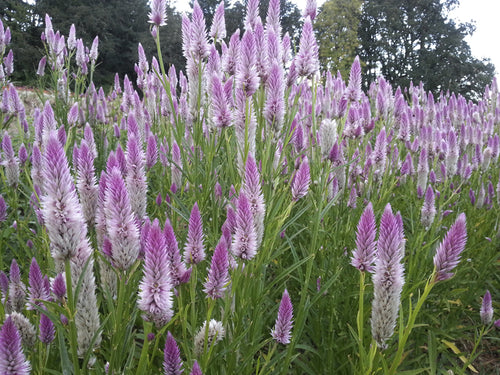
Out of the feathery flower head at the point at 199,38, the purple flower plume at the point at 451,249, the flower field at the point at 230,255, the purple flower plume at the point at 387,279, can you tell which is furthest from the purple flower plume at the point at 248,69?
the purple flower plume at the point at 451,249

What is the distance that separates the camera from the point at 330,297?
2.27 m

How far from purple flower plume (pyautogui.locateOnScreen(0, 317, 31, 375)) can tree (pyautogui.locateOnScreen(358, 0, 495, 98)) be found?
38806 millimetres

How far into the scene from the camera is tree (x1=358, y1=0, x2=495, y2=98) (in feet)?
118

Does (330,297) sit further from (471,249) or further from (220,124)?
(471,249)

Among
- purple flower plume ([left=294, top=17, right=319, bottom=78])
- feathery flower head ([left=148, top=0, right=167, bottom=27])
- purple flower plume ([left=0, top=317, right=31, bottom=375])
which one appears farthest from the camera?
feathery flower head ([left=148, top=0, right=167, bottom=27])

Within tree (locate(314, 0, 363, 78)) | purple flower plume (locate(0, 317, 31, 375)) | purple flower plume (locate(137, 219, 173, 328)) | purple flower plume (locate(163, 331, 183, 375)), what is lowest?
purple flower plume (locate(163, 331, 183, 375))

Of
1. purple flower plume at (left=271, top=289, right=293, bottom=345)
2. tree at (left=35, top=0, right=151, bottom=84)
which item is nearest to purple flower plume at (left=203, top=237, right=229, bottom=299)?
purple flower plume at (left=271, top=289, right=293, bottom=345)

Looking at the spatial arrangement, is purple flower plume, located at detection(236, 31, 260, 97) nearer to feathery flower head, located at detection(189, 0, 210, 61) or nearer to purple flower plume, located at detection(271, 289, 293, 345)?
feathery flower head, located at detection(189, 0, 210, 61)

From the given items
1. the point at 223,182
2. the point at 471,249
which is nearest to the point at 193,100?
the point at 223,182

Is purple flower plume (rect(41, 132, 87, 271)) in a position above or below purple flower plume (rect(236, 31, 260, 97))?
below

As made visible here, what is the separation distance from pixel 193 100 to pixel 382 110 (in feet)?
6.35

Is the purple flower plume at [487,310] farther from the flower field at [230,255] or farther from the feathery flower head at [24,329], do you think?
the feathery flower head at [24,329]

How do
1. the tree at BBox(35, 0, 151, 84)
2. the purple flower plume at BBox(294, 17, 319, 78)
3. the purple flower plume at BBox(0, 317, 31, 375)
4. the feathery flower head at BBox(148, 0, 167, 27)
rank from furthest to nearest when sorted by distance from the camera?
1. the tree at BBox(35, 0, 151, 84)
2. the feathery flower head at BBox(148, 0, 167, 27)
3. the purple flower plume at BBox(294, 17, 319, 78)
4. the purple flower plume at BBox(0, 317, 31, 375)

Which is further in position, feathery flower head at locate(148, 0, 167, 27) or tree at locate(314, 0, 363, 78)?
tree at locate(314, 0, 363, 78)
